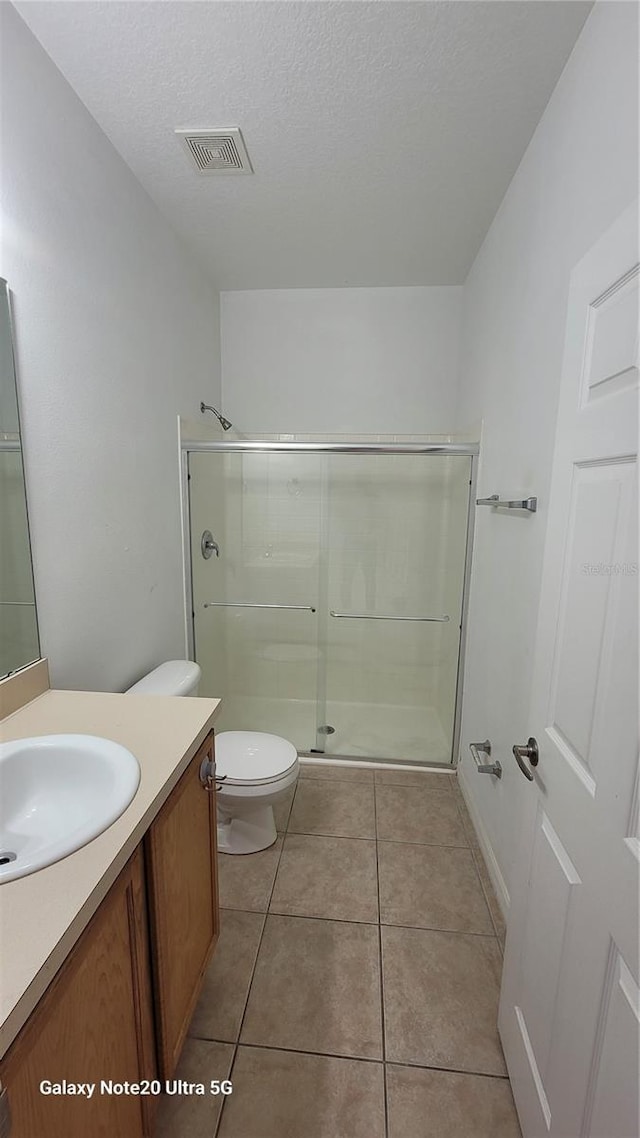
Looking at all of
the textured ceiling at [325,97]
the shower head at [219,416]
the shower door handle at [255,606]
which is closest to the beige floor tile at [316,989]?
the shower door handle at [255,606]

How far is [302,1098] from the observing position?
1113 millimetres

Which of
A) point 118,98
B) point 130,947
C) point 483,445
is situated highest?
point 118,98

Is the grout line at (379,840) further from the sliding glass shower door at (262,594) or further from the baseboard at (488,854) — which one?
the sliding glass shower door at (262,594)

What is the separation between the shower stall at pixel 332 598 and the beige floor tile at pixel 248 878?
0.80 m

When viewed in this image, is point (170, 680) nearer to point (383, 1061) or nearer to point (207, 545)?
point (207, 545)

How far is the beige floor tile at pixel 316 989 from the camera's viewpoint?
4.05 feet

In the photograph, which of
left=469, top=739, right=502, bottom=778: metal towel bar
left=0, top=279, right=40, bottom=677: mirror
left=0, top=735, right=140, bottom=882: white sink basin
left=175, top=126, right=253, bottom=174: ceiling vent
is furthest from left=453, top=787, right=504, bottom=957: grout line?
left=175, top=126, right=253, bottom=174: ceiling vent

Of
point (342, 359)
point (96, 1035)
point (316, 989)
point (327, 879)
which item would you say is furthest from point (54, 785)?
point (342, 359)

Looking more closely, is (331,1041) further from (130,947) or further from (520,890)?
(130,947)

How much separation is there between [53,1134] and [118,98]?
88.4 inches

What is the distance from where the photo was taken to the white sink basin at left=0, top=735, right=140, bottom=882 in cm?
90

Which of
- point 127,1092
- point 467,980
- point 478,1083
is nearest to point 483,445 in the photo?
point 467,980

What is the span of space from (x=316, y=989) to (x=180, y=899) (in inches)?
25.7

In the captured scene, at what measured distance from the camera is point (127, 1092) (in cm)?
84
